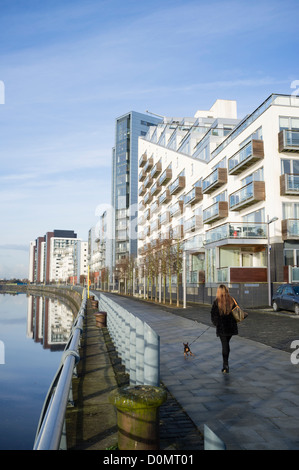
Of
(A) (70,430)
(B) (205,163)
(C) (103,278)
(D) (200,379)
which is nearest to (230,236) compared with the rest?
(B) (205,163)

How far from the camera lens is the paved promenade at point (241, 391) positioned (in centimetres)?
446

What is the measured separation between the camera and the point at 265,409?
5.39 m

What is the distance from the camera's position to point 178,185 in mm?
47625

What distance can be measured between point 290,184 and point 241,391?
74.4ft

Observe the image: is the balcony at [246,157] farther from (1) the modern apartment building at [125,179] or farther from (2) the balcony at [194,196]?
(1) the modern apartment building at [125,179]

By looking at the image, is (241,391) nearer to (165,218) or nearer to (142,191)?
(165,218)

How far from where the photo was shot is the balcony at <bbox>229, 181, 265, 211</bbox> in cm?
2808

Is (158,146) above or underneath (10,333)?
above

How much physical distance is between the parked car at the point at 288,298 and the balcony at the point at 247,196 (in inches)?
324

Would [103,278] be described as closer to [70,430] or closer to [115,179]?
[115,179]

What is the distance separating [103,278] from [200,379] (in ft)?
319

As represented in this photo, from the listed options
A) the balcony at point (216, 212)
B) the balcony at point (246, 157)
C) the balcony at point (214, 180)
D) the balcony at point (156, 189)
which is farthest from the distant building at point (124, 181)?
the balcony at point (246, 157)

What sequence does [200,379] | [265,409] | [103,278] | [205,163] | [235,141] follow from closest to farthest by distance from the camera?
[265,409], [200,379], [235,141], [205,163], [103,278]

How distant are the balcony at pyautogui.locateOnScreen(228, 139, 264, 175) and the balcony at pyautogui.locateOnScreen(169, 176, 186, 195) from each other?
14571mm
